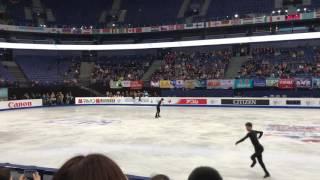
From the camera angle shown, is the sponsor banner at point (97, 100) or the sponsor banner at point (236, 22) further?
the sponsor banner at point (236, 22)

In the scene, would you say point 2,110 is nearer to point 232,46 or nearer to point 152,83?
point 152,83

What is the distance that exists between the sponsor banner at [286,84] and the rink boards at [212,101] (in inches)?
68.0

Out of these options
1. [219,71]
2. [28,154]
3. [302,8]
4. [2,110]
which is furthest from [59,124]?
[302,8]

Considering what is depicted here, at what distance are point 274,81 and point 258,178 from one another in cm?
2915

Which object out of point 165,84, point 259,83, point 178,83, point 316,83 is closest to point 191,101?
point 178,83

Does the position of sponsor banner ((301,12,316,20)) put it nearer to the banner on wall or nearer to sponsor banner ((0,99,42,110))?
the banner on wall

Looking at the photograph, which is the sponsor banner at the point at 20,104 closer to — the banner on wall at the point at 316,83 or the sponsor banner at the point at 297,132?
the sponsor banner at the point at 297,132

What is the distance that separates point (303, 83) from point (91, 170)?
37.8 meters

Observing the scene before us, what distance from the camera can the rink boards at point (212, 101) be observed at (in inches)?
1391

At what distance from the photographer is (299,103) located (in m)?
35.3

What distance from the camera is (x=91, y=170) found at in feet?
4.95

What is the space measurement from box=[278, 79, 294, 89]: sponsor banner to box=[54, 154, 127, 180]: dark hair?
37735 millimetres

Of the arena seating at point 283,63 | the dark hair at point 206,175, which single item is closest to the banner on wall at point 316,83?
the arena seating at point 283,63

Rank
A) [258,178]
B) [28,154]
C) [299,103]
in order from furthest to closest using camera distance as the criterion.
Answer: [299,103] < [28,154] < [258,178]
